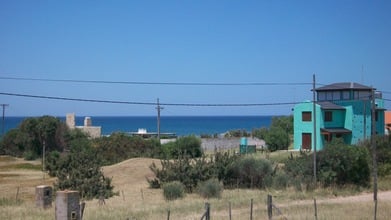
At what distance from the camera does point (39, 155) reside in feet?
259

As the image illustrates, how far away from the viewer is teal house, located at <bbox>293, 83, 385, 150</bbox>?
6375 centimetres

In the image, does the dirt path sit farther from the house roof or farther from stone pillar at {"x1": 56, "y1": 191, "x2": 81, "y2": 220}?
the house roof

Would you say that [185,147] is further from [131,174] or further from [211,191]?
[211,191]

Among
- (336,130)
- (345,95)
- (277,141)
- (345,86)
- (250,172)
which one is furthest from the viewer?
(277,141)

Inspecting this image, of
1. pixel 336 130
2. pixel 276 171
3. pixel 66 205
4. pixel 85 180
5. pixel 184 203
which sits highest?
pixel 336 130

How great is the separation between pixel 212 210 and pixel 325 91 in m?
45.0

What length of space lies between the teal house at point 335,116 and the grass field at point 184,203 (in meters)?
22.5

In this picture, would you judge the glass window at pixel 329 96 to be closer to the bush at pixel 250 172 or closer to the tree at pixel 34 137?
the bush at pixel 250 172

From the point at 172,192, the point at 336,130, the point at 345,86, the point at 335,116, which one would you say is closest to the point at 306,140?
the point at 336,130

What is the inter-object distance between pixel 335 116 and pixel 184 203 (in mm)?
41151

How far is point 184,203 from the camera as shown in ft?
93.4

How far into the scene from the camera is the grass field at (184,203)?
883 inches

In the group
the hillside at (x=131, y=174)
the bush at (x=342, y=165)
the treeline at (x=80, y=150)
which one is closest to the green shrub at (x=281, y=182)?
the bush at (x=342, y=165)

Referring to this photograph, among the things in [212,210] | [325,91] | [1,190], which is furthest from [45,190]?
[325,91]
